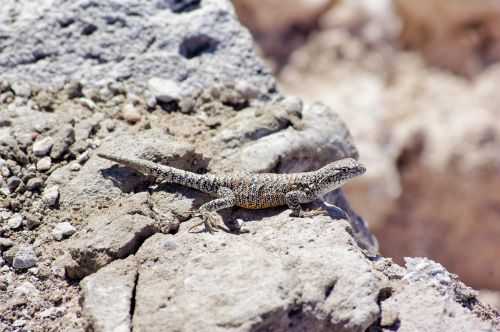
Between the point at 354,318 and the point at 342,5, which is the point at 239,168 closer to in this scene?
the point at 354,318

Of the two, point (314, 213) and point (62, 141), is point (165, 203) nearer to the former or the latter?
point (62, 141)

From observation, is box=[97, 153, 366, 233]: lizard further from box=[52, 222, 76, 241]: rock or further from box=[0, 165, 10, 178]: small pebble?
box=[0, 165, 10, 178]: small pebble

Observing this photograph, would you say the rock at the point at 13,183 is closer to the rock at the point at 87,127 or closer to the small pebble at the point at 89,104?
the rock at the point at 87,127

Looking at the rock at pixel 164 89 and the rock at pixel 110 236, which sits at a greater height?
the rock at pixel 164 89

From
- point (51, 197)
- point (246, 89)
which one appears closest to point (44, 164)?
point (51, 197)

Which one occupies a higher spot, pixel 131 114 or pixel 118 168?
pixel 131 114

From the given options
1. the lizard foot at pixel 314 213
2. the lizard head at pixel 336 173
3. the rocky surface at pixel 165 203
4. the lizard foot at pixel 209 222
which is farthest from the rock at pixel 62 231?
the lizard head at pixel 336 173

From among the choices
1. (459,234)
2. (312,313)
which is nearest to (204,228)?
(312,313)

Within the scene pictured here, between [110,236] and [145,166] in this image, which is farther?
[145,166]
